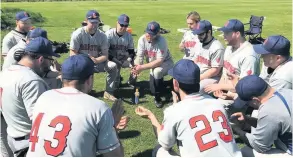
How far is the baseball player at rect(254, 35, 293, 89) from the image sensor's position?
6480 millimetres

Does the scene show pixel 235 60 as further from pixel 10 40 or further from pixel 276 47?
pixel 10 40

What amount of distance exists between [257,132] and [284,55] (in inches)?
78.4

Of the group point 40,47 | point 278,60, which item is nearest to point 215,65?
point 278,60

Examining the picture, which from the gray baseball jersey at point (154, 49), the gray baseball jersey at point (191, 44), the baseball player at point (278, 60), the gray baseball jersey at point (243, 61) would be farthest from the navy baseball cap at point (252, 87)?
the gray baseball jersey at point (154, 49)

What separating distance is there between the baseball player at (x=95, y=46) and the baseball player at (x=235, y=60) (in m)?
3.44

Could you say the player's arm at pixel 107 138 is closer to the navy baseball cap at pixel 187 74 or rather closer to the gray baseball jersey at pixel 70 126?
the gray baseball jersey at pixel 70 126

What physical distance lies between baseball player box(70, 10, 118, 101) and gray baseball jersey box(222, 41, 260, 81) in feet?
12.1

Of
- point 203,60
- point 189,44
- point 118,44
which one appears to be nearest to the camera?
point 203,60

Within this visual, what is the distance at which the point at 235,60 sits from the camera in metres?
7.83

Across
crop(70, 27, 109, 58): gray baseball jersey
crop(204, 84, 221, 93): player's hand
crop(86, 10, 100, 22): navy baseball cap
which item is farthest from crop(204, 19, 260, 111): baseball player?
crop(70, 27, 109, 58): gray baseball jersey

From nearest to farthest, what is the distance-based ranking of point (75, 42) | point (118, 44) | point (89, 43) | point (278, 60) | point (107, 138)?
1. point (107, 138)
2. point (278, 60)
3. point (75, 42)
4. point (89, 43)
5. point (118, 44)

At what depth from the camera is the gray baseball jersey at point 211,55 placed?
28.4ft

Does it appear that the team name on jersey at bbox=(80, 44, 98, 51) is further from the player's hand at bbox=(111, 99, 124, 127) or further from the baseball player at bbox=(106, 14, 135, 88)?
the player's hand at bbox=(111, 99, 124, 127)

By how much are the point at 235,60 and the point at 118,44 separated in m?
4.25
